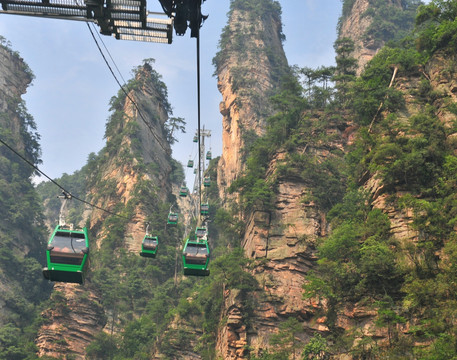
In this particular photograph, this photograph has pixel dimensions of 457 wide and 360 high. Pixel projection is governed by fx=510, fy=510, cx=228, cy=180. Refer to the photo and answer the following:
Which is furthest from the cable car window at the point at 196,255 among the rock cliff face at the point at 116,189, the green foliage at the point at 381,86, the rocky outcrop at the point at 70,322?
the rock cliff face at the point at 116,189

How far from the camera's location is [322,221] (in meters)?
29.7

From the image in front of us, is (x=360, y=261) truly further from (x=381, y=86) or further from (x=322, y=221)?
(x=381, y=86)

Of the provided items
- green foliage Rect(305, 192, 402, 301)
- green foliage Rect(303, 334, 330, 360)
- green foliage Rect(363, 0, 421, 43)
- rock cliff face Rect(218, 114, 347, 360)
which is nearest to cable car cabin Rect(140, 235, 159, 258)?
rock cliff face Rect(218, 114, 347, 360)

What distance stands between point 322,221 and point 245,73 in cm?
3544

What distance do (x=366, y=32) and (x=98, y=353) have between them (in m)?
50.3

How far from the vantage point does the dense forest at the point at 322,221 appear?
66.0ft

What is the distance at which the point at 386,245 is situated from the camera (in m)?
21.0

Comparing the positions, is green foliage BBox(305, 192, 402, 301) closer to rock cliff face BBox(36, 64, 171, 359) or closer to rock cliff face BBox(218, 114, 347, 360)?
rock cliff face BBox(218, 114, 347, 360)

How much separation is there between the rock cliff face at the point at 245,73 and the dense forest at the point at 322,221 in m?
0.82

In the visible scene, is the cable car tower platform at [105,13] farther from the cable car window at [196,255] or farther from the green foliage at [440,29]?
the green foliage at [440,29]

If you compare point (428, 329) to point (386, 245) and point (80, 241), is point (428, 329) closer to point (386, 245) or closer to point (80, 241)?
point (386, 245)

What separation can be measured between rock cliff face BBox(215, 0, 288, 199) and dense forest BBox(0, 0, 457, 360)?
82 centimetres

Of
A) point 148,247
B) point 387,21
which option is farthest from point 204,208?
point 387,21

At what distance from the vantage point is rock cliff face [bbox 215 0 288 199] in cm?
5678
